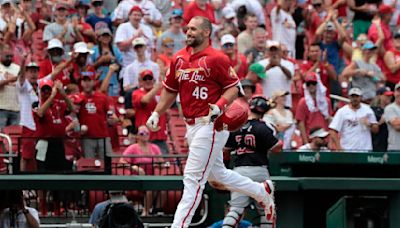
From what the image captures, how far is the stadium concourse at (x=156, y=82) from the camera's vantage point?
1459cm

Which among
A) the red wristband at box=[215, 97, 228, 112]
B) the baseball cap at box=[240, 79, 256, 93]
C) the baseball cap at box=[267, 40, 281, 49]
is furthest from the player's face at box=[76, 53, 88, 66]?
the red wristband at box=[215, 97, 228, 112]

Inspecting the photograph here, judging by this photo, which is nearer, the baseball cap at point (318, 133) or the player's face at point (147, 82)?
the baseball cap at point (318, 133)

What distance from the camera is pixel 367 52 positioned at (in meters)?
19.6

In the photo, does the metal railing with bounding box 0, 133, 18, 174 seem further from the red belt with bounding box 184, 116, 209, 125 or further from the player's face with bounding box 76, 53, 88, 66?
the red belt with bounding box 184, 116, 209, 125

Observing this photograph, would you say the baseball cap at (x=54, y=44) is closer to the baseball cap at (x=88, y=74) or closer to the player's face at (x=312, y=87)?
the baseball cap at (x=88, y=74)

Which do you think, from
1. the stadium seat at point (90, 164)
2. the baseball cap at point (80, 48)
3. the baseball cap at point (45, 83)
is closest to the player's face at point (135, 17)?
the baseball cap at point (80, 48)

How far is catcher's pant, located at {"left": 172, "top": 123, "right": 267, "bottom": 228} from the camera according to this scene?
11477 millimetres

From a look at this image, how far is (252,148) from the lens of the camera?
12703 millimetres

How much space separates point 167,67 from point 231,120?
6.86 m

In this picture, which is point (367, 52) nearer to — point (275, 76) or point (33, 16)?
point (275, 76)

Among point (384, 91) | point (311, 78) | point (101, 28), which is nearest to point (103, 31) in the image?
point (101, 28)

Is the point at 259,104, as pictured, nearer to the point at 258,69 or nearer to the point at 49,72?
the point at 49,72

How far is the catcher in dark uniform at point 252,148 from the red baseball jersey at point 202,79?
0.98 meters

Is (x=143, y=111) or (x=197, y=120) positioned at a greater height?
(x=143, y=111)
